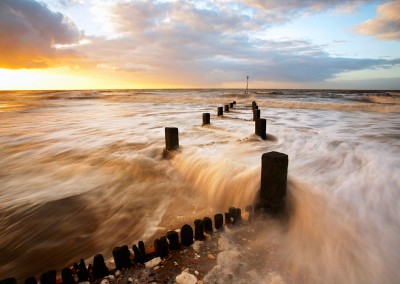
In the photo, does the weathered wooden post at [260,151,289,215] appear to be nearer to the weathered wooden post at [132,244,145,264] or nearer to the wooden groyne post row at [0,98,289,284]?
the wooden groyne post row at [0,98,289,284]

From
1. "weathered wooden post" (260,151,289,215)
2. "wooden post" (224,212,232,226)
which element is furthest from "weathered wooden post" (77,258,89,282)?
"weathered wooden post" (260,151,289,215)

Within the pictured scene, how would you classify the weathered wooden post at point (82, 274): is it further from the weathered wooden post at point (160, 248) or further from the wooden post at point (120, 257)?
the weathered wooden post at point (160, 248)

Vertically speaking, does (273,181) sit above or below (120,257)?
above

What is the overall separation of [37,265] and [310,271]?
3.25m

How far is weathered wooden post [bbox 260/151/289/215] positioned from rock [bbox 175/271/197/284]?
1452 millimetres

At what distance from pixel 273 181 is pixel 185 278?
166 centimetres

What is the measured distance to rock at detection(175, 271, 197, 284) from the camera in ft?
7.68

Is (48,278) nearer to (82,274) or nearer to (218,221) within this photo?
(82,274)

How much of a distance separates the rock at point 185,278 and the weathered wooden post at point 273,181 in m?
1.45

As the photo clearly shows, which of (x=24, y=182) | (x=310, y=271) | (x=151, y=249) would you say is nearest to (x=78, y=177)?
(x=24, y=182)

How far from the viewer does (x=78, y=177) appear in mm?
5336

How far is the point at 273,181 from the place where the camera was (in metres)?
3.25

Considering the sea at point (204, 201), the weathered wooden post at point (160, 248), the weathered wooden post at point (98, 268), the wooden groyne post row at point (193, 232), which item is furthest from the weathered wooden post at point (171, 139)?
the weathered wooden post at point (98, 268)

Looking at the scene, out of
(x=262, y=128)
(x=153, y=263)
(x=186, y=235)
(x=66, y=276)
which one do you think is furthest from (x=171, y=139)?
(x=66, y=276)
